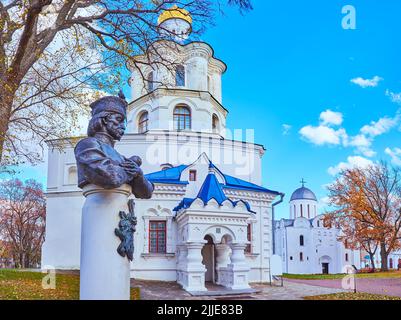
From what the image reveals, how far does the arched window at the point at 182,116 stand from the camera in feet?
83.7

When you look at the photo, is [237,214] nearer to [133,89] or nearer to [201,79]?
[201,79]

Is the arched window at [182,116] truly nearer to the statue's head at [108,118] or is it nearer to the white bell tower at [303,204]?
the statue's head at [108,118]

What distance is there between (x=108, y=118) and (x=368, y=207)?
3132 cm

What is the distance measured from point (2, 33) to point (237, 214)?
34.2ft

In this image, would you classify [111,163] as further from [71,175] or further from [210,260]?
[71,175]

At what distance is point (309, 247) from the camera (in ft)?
162

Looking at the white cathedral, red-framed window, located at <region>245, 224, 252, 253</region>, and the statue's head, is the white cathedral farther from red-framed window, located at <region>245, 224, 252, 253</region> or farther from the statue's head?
the statue's head

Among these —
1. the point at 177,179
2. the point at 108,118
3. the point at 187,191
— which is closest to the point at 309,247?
the point at 187,191

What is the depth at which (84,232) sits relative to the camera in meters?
3.99

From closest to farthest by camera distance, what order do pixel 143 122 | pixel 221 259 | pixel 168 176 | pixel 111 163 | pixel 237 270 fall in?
pixel 111 163
pixel 237 270
pixel 221 259
pixel 168 176
pixel 143 122

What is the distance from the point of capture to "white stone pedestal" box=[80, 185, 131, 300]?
3.87 metres

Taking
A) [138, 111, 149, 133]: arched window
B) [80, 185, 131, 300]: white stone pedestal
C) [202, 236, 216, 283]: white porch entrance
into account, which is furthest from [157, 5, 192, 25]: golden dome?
[138, 111, 149, 133]: arched window

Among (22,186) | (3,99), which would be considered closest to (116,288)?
(3,99)

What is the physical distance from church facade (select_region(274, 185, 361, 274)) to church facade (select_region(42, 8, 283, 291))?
85.4 ft
